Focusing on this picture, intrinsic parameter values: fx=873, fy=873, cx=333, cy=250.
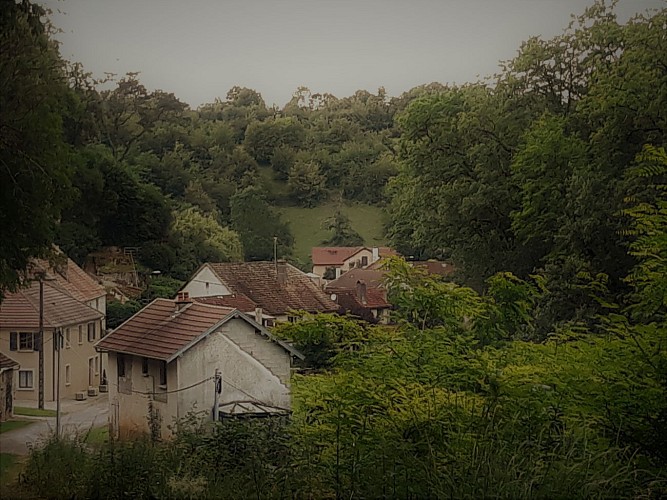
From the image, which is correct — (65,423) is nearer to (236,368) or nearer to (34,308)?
(34,308)

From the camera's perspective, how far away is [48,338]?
337 centimetres

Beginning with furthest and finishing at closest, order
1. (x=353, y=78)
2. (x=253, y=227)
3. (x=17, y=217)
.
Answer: (x=353, y=78) < (x=253, y=227) < (x=17, y=217)

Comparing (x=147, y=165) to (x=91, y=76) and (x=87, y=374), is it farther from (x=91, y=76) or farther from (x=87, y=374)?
(x=87, y=374)

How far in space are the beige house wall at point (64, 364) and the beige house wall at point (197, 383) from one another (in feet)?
0.29

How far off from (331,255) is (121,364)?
1.23m

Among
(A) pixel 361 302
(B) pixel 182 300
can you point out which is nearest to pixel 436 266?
(A) pixel 361 302

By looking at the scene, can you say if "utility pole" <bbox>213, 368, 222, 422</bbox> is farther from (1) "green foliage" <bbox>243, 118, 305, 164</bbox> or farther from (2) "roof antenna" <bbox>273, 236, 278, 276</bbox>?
(1) "green foliage" <bbox>243, 118, 305, 164</bbox>

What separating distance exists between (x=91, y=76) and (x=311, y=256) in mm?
1292

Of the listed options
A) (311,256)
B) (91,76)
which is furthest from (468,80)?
(91,76)

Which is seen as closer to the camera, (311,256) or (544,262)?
(311,256)

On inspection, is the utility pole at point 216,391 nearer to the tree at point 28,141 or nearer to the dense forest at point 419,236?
the dense forest at point 419,236

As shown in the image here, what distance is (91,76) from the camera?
3672 millimetres

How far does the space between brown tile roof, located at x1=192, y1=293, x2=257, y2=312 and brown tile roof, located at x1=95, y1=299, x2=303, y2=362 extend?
4cm

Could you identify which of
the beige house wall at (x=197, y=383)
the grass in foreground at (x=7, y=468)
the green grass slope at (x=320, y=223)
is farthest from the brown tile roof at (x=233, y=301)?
the grass in foreground at (x=7, y=468)
